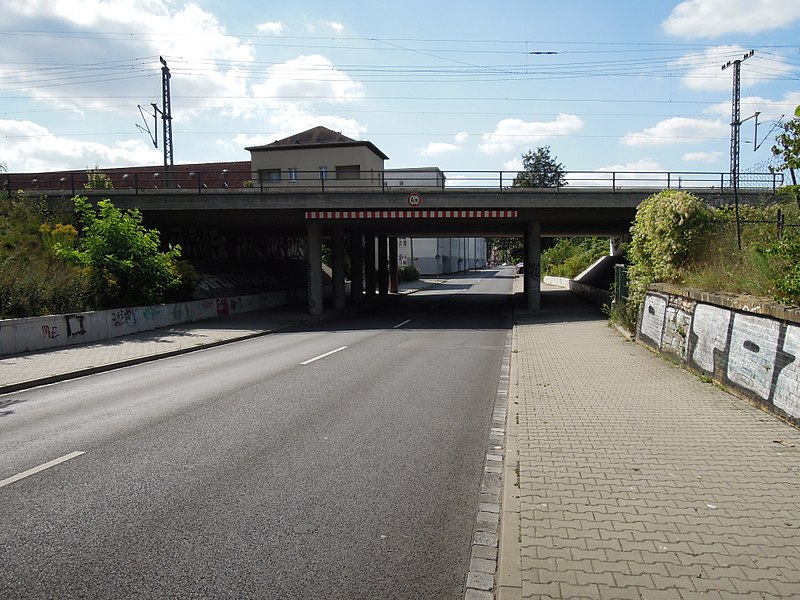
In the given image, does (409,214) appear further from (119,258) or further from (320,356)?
(320,356)

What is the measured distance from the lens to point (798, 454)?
5426 millimetres

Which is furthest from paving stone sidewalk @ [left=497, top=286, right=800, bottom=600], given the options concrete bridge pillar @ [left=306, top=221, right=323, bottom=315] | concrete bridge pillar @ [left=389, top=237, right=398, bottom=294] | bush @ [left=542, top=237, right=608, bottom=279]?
bush @ [left=542, top=237, right=608, bottom=279]

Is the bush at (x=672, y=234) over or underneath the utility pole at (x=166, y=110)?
underneath

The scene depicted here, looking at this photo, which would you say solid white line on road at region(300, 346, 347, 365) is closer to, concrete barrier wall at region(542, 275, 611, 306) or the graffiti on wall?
the graffiti on wall

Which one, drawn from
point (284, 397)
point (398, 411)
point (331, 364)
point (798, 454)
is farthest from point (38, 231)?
point (798, 454)

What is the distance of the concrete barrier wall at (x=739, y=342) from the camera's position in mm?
6445

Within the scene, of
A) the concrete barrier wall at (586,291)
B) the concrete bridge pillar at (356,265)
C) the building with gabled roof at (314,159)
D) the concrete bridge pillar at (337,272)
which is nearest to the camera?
the concrete barrier wall at (586,291)

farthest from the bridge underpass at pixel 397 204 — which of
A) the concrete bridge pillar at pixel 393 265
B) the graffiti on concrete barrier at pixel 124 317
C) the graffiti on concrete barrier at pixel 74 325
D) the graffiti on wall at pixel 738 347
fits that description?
the concrete bridge pillar at pixel 393 265

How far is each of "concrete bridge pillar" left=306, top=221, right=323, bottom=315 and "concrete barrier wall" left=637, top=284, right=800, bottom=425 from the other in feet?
56.3

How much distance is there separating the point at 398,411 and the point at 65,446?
13.1 feet

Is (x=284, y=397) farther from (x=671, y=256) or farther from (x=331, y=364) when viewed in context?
(x=671, y=256)

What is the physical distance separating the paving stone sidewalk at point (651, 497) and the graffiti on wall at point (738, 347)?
0.29 meters

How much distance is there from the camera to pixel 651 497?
4527mm

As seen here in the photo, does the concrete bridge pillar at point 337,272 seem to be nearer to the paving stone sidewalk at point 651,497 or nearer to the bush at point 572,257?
the bush at point 572,257
